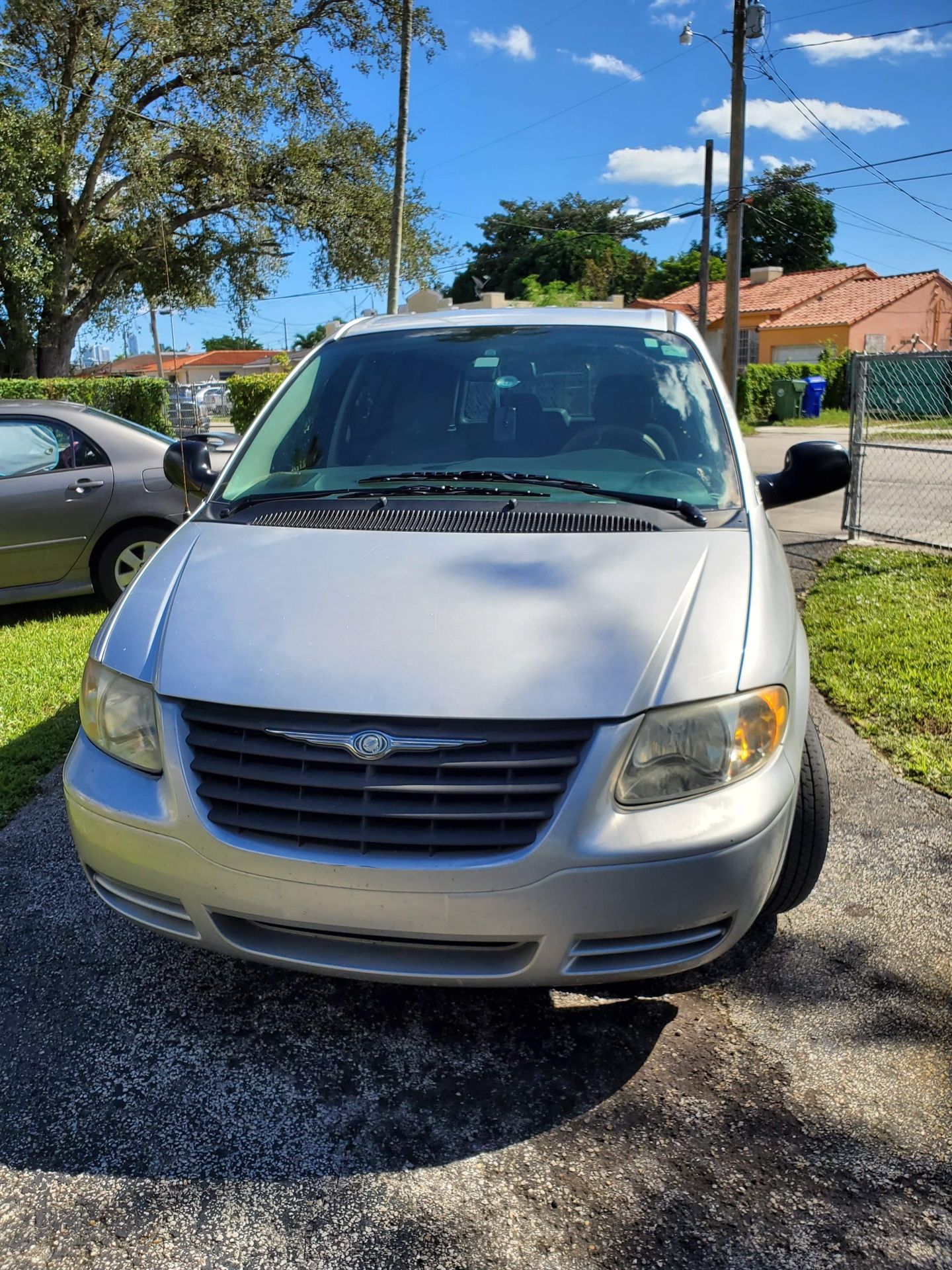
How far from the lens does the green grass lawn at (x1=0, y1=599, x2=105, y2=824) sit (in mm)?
4324

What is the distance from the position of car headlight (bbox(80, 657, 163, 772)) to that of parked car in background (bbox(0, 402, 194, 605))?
14.3 feet

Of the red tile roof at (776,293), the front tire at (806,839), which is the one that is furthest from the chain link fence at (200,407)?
the front tire at (806,839)

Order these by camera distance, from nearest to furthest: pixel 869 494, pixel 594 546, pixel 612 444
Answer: pixel 594 546 → pixel 612 444 → pixel 869 494

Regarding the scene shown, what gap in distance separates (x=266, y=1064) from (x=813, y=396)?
3091 centimetres

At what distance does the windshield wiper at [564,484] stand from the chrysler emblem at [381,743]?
3.70ft

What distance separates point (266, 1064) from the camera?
2471 millimetres

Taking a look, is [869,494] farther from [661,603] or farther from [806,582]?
[661,603]

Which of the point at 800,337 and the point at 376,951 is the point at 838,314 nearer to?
the point at 800,337

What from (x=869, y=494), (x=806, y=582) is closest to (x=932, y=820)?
(x=806, y=582)

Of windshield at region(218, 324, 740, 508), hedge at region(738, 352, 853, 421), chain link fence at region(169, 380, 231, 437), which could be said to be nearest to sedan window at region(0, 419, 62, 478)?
windshield at region(218, 324, 740, 508)

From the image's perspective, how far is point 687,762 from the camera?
2205 millimetres

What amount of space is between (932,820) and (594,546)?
2038 millimetres

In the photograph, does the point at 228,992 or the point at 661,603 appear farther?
the point at 228,992

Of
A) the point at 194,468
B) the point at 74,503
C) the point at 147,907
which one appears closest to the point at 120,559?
the point at 74,503
